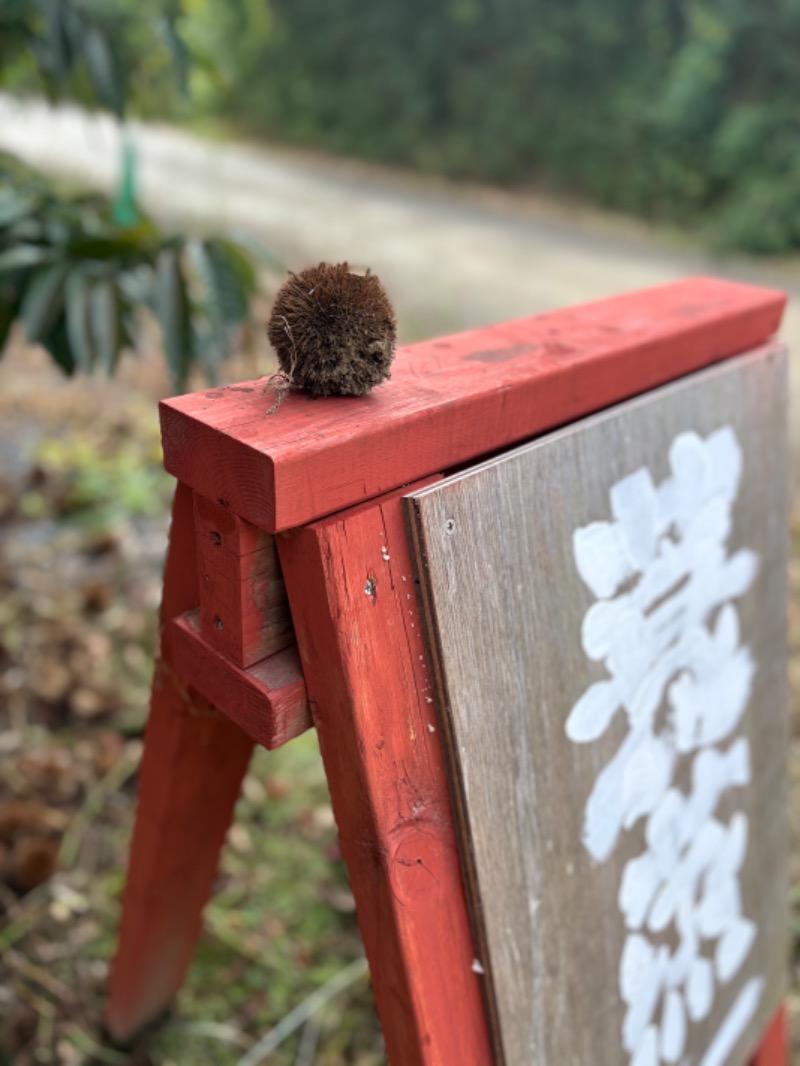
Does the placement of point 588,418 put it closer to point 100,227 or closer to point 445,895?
point 445,895

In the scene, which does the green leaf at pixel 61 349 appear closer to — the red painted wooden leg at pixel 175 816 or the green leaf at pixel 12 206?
the green leaf at pixel 12 206

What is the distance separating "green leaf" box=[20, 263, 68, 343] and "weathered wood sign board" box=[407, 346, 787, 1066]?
0.85 m

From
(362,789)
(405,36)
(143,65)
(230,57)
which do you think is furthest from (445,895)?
(230,57)

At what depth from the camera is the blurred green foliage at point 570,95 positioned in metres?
7.34

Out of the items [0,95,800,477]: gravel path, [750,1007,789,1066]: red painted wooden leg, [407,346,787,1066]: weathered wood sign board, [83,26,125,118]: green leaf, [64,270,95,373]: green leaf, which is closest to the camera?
[407,346,787,1066]: weathered wood sign board

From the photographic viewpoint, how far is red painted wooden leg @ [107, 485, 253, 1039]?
0.86 meters

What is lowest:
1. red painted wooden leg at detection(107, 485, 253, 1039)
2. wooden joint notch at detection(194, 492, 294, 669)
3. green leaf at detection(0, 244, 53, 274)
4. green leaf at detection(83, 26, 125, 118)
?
red painted wooden leg at detection(107, 485, 253, 1039)

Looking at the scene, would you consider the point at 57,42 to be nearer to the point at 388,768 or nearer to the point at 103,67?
the point at 103,67

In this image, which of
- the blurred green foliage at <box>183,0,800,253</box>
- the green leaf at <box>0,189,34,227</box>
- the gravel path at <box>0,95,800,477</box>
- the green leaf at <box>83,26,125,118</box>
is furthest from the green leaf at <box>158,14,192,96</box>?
the blurred green foliage at <box>183,0,800,253</box>

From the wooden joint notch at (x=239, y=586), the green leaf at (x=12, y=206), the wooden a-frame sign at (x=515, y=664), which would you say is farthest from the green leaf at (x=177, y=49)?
the wooden joint notch at (x=239, y=586)

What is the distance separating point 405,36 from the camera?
1055cm

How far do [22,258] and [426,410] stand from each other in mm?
907

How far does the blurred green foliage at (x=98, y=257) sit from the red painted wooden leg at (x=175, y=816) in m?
0.59

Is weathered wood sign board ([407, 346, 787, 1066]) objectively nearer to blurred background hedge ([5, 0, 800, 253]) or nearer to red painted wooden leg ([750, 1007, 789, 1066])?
red painted wooden leg ([750, 1007, 789, 1066])
